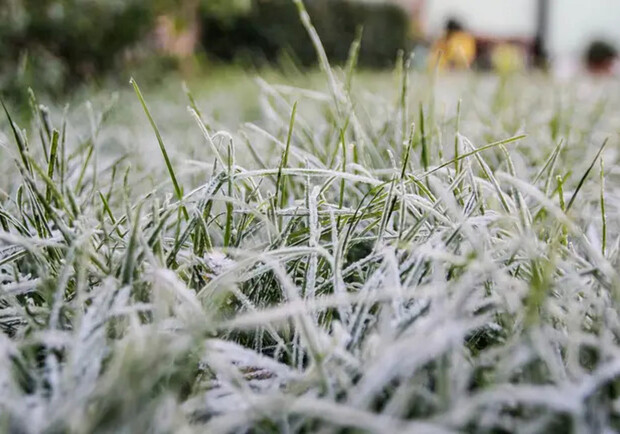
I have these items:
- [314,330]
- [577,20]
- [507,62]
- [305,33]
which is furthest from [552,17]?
[314,330]

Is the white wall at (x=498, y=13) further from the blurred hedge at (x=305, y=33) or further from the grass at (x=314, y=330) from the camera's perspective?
the grass at (x=314, y=330)

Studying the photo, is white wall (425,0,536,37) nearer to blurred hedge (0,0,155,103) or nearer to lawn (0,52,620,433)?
blurred hedge (0,0,155,103)

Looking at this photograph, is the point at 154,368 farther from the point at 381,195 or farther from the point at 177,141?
the point at 177,141

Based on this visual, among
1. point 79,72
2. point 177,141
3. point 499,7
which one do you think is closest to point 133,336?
point 177,141

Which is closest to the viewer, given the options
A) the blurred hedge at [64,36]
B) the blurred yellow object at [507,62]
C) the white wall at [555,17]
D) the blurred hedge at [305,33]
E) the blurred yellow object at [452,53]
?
the blurred yellow object at [452,53]

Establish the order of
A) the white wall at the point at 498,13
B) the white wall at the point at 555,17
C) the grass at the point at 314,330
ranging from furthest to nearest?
the white wall at the point at 555,17 → the white wall at the point at 498,13 → the grass at the point at 314,330

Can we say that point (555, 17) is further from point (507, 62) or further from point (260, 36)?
point (507, 62)

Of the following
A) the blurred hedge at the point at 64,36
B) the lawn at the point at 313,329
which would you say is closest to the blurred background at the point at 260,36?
the blurred hedge at the point at 64,36
